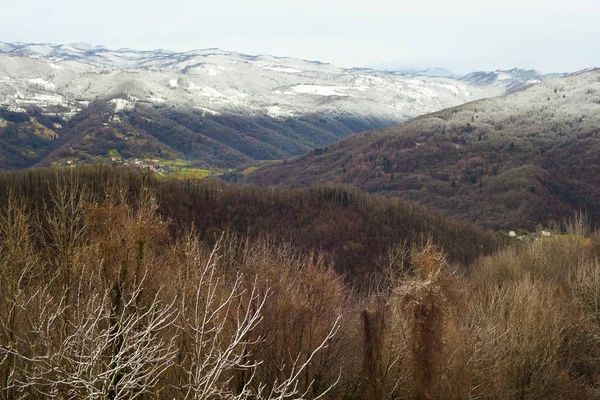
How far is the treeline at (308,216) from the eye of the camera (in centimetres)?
13050

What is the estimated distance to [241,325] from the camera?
7996 millimetres

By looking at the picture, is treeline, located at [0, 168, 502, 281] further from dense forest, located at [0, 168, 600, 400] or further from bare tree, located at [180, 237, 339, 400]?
bare tree, located at [180, 237, 339, 400]

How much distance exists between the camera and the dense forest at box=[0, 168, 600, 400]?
9469 millimetres

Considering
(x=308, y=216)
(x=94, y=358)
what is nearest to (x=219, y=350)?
(x=94, y=358)

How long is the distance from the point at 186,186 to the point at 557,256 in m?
121

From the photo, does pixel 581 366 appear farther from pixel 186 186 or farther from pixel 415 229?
pixel 186 186

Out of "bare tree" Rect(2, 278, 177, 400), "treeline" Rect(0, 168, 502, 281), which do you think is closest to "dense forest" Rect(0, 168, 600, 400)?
"bare tree" Rect(2, 278, 177, 400)

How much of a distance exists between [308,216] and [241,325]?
150855 mm

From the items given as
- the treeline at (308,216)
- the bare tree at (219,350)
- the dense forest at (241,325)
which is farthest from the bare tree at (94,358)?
Result: the treeline at (308,216)

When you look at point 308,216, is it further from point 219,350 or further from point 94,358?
point 94,358

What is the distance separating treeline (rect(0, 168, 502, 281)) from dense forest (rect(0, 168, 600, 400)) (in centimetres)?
8900

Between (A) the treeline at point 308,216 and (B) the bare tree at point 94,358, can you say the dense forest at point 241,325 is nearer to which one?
(B) the bare tree at point 94,358

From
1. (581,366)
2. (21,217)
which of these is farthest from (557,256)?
(21,217)

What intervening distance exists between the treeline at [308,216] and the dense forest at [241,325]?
292 ft
